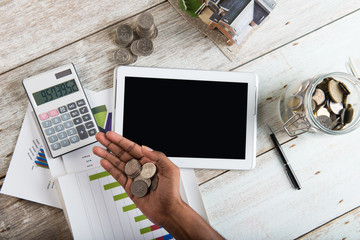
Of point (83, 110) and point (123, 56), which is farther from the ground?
point (123, 56)

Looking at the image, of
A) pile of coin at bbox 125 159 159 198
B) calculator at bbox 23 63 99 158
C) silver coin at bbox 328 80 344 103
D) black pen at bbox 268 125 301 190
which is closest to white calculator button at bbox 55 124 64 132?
calculator at bbox 23 63 99 158

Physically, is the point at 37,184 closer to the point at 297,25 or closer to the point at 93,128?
the point at 93,128

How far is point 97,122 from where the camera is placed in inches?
28.8

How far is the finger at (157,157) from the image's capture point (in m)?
0.62

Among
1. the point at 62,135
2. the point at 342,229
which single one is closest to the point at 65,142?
the point at 62,135

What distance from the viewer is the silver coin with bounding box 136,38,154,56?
72 centimetres

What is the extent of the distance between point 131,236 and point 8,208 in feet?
1.05

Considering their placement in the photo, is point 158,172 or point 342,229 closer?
point 158,172

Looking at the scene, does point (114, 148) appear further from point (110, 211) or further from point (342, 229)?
point (342, 229)

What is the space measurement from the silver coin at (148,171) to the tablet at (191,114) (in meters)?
0.07

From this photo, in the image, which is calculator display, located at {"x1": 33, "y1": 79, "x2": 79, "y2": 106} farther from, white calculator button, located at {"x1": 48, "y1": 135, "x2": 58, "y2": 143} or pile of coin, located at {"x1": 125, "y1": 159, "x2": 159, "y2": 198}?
pile of coin, located at {"x1": 125, "y1": 159, "x2": 159, "y2": 198}

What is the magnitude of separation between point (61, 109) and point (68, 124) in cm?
4

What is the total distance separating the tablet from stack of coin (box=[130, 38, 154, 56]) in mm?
45

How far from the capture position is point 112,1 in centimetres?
73
